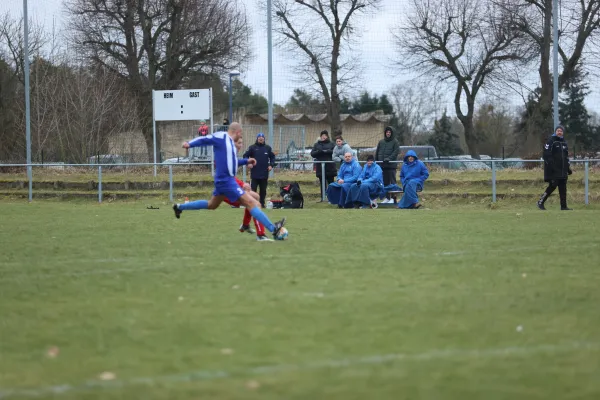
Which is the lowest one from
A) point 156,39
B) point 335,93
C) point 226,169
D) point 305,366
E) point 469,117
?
point 305,366

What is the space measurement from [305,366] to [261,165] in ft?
61.5

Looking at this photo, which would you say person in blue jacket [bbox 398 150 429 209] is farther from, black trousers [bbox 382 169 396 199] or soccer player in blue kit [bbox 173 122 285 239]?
soccer player in blue kit [bbox 173 122 285 239]

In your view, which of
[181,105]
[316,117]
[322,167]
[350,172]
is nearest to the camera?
[350,172]

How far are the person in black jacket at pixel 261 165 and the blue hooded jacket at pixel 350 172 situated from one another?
76.1 inches

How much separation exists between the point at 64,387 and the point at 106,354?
2.45 ft

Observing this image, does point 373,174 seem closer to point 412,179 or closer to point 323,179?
point 412,179

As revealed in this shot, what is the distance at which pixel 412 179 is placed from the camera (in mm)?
24047

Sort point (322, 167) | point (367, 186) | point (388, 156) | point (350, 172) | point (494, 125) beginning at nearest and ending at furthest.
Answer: point (367, 186)
point (350, 172)
point (388, 156)
point (322, 167)
point (494, 125)

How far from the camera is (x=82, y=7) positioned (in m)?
46.3

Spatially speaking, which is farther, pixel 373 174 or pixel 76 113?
pixel 76 113

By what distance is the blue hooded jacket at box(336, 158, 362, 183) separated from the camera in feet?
80.3

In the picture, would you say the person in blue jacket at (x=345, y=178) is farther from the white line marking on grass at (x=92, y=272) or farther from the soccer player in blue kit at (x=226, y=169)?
the white line marking on grass at (x=92, y=272)

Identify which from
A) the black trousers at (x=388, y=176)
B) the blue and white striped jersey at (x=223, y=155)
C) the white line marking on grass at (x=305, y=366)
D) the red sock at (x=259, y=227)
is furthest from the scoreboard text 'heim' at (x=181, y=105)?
the white line marking on grass at (x=305, y=366)

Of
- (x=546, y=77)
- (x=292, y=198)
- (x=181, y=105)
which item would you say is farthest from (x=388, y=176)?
(x=546, y=77)
